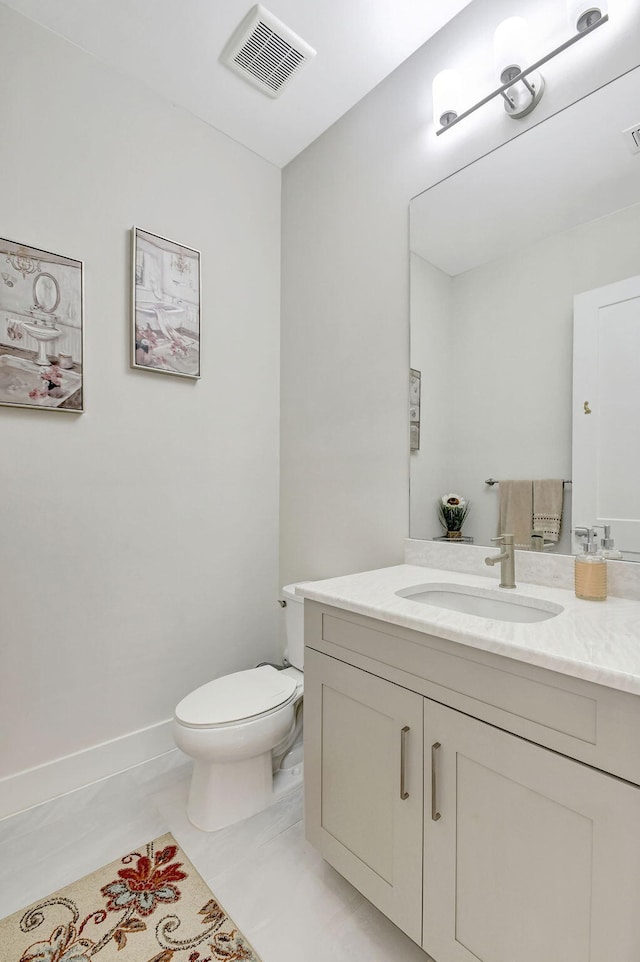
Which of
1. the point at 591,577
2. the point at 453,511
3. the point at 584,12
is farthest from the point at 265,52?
the point at 591,577

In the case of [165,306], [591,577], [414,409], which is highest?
[165,306]

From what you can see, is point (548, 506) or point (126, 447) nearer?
point (548, 506)

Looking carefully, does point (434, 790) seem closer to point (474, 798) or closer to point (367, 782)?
point (474, 798)

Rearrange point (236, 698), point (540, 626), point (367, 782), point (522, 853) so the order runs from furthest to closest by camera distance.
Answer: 1. point (236, 698)
2. point (367, 782)
3. point (540, 626)
4. point (522, 853)

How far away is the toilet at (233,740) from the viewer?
1467mm

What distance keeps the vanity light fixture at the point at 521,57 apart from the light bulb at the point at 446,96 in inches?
3.8

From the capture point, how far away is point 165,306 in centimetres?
192

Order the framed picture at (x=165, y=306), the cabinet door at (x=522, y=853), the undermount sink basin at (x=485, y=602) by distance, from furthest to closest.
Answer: the framed picture at (x=165, y=306)
the undermount sink basin at (x=485, y=602)
the cabinet door at (x=522, y=853)

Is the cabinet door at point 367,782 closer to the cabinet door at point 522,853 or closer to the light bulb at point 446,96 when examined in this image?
the cabinet door at point 522,853

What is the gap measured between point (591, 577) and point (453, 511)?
50 cm

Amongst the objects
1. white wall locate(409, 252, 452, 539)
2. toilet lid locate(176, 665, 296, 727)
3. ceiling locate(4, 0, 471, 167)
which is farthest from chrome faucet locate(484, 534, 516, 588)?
ceiling locate(4, 0, 471, 167)

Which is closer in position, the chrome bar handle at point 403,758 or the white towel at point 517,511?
the chrome bar handle at point 403,758

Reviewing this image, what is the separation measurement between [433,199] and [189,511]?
1.58 metres

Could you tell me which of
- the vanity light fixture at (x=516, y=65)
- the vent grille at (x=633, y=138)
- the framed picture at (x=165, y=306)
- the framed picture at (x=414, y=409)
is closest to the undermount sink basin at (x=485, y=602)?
the framed picture at (x=414, y=409)
